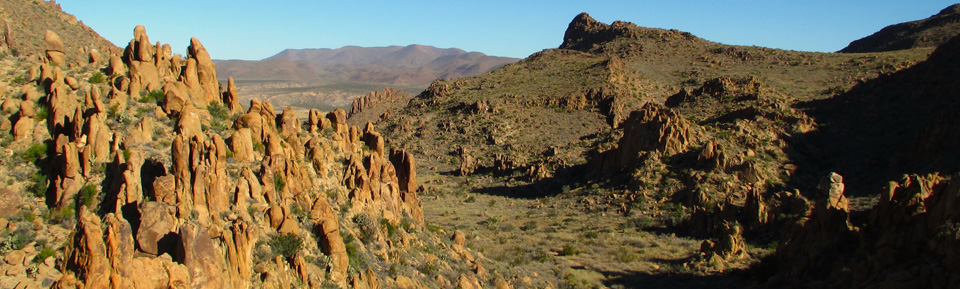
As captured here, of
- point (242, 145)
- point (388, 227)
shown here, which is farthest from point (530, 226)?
point (242, 145)

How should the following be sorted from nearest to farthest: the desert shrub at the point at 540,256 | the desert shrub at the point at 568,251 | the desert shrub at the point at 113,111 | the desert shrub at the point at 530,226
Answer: the desert shrub at the point at 113,111 → the desert shrub at the point at 540,256 → the desert shrub at the point at 568,251 → the desert shrub at the point at 530,226

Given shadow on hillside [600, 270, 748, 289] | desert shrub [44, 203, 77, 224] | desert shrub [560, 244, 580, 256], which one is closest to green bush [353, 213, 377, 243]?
desert shrub [44, 203, 77, 224]

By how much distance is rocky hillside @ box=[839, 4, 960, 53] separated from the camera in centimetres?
7869

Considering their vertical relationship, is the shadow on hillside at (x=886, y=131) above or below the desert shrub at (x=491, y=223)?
above

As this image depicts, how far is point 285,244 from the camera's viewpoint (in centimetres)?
1516

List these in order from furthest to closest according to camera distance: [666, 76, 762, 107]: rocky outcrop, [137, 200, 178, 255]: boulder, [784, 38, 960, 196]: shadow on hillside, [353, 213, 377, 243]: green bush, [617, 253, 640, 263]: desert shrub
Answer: [666, 76, 762, 107]: rocky outcrop → [784, 38, 960, 196]: shadow on hillside → [617, 253, 640, 263]: desert shrub → [353, 213, 377, 243]: green bush → [137, 200, 178, 255]: boulder

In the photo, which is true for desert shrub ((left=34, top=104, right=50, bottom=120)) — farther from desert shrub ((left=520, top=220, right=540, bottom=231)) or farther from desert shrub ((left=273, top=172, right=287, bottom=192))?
desert shrub ((left=520, top=220, right=540, bottom=231))

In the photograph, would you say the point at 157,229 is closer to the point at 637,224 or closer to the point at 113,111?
the point at 113,111

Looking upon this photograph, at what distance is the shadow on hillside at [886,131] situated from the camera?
3198 cm

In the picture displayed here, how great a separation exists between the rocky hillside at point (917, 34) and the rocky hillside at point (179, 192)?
8090cm

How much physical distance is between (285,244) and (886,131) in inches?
1551

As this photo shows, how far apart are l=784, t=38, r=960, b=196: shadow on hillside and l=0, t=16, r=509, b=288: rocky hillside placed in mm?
23338

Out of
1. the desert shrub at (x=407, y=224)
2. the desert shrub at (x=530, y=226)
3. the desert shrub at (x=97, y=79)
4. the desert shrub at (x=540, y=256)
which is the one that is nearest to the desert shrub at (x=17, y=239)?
the desert shrub at (x=97, y=79)

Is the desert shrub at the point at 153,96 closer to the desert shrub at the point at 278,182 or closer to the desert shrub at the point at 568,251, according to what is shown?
the desert shrub at the point at 278,182
